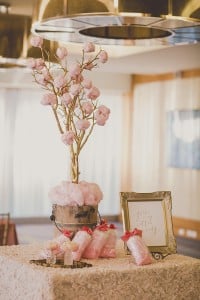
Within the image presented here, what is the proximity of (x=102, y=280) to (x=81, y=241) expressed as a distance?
0.91 feet

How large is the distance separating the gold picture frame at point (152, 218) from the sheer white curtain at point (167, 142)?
9.06 meters

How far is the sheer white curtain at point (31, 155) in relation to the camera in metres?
13.2

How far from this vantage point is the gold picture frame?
10.7 feet

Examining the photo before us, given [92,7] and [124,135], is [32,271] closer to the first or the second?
[92,7]

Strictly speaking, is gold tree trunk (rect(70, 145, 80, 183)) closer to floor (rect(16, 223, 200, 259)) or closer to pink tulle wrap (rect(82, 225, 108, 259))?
pink tulle wrap (rect(82, 225, 108, 259))

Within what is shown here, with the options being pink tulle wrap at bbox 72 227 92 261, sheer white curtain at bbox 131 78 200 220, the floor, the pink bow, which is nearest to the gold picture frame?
the pink bow

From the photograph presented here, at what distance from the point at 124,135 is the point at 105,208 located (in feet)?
5.24

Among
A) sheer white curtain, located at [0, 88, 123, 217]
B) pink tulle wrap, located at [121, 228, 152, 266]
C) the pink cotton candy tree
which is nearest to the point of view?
pink tulle wrap, located at [121, 228, 152, 266]

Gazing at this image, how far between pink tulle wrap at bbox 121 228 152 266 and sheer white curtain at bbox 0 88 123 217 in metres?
10.2

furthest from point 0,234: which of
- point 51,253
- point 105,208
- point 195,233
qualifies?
point 105,208

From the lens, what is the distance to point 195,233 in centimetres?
1226

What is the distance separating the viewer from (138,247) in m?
3.11

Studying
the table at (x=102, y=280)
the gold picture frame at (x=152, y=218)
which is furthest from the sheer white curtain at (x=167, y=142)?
the table at (x=102, y=280)

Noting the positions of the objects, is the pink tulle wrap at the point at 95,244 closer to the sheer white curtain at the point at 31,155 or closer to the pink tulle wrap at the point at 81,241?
the pink tulle wrap at the point at 81,241
